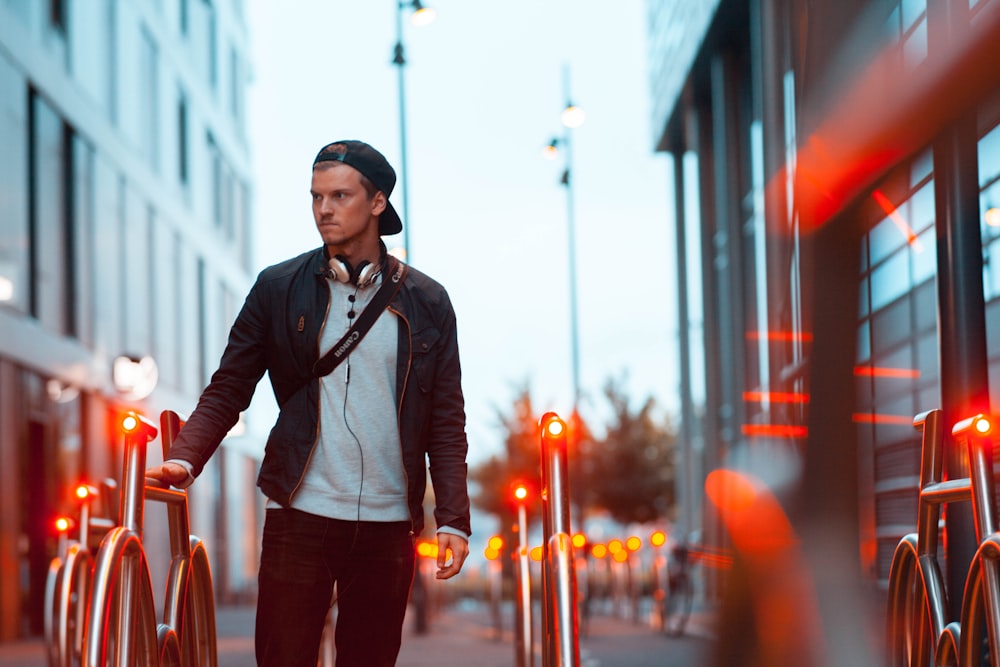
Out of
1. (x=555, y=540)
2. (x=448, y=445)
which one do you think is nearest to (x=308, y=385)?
(x=448, y=445)

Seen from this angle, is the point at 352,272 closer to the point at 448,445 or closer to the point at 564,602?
the point at 448,445

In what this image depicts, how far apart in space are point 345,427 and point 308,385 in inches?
5.4

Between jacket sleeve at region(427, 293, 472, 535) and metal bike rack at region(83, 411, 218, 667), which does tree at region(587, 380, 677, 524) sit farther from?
→ jacket sleeve at region(427, 293, 472, 535)

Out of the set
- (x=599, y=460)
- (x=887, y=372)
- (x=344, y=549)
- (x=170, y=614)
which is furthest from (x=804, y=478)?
(x=599, y=460)

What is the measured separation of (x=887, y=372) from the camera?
30.8ft

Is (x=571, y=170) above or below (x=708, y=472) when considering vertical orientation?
above

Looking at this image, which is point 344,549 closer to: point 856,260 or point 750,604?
point 750,604

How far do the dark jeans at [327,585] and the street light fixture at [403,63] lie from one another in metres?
14.6

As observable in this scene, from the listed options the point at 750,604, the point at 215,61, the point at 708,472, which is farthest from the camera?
the point at 215,61

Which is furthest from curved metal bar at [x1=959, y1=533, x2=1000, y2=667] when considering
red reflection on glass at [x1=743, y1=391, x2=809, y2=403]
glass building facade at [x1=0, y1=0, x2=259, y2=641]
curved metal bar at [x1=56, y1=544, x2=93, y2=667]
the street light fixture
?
the street light fixture

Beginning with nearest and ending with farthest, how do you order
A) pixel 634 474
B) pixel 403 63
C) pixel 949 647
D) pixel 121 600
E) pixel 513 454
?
pixel 121 600 < pixel 949 647 < pixel 403 63 < pixel 634 474 < pixel 513 454

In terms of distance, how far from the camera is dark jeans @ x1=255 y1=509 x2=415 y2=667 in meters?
3.69

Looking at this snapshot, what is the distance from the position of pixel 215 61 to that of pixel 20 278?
2184 centimetres

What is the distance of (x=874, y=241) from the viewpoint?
6.29ft
